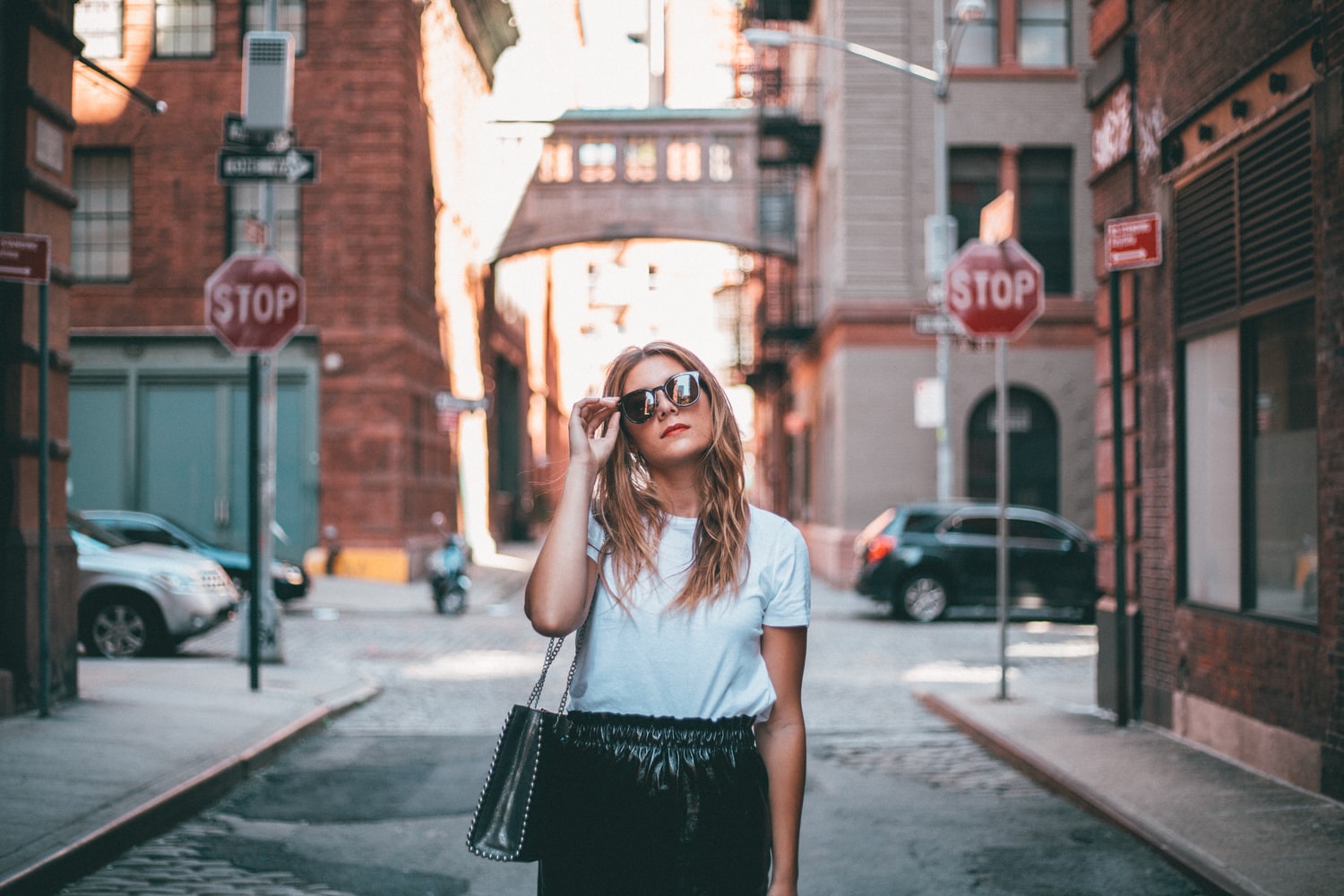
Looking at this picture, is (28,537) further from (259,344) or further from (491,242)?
(491,242)

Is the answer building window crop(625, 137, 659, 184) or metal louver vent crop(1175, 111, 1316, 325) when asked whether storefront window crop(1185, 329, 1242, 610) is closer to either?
metal louver vent crop(1175, 111, 1316, 325)

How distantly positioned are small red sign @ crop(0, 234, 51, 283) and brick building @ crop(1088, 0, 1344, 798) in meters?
6.96

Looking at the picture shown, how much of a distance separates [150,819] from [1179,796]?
5.07 m

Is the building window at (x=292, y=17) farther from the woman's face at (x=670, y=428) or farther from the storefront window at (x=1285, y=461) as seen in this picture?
the woman's face at (x=670, y=428)

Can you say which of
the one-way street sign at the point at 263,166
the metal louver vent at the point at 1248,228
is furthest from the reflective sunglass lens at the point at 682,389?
the one-way street sign at the point at 263,166

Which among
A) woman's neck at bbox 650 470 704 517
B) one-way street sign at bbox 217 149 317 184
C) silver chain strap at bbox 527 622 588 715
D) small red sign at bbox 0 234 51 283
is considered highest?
one-way street sign at bbox 217 149 317 184

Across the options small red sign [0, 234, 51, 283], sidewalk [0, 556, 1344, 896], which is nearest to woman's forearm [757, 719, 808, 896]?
sidewalk [0, 556, 1344, 896]

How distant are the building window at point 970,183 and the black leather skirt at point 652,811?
24.4 m

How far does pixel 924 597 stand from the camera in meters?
19.6

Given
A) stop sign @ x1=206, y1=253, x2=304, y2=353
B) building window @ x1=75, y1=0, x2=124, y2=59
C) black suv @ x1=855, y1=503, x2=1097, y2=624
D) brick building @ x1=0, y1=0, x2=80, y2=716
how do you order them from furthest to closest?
building window @ x1=75, y1=0, x2=124, y2=59 < black suv @ x1=855, y1=503, x2=1097, y2=624 < stop sign @ x1=206, y1=253, x2=304, y2=353 < brick building @ x1=0, y1=0, x2=80, y2=716

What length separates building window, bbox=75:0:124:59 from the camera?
25062 millimetres

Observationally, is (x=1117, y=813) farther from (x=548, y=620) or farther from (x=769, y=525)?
(x=548, y=620)

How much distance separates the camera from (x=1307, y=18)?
730cm

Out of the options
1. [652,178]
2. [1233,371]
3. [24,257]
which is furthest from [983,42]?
[24,257]
